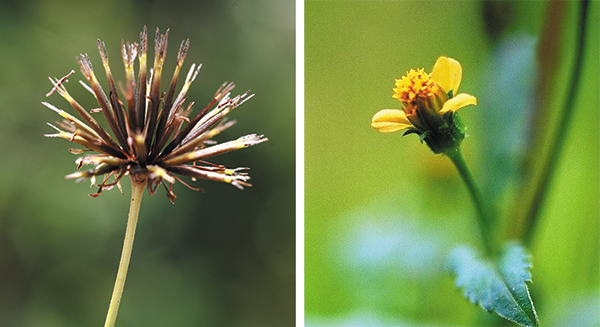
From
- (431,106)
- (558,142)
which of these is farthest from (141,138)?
(558,142)

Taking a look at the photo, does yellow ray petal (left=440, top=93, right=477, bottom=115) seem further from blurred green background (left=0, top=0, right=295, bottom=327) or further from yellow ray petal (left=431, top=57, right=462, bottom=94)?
blurred green background (left=0, top=0, right=295, bottom=327)

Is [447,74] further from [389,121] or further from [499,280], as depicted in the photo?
[499,280]

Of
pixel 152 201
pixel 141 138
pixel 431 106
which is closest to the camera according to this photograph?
pixel 141 138

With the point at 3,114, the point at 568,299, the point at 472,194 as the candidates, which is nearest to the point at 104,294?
the point at 3,114

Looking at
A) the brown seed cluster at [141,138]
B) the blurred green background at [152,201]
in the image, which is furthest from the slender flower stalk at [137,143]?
the blurred green background at [152,201]

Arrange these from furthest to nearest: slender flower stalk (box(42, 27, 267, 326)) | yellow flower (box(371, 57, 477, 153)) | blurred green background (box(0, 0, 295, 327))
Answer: blurred green background (box(0, 0, 295, 327)) < yellow flower (box(371, 57, 477, 153)) < slender flower stalk (box(42, 27, 267, 326))

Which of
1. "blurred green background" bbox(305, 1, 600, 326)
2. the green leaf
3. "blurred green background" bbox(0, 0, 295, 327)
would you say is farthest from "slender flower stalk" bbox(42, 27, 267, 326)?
"blurred green background" bbox(0, 0, 295, 327)

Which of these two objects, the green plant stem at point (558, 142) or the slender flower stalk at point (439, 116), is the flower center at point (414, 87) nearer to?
the slender flower stalk at point (439, 116)
